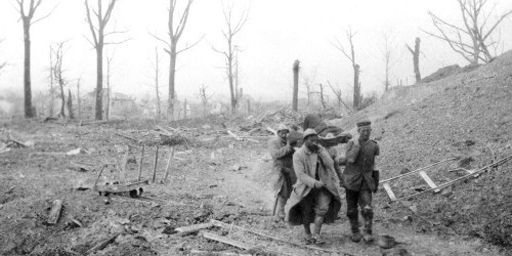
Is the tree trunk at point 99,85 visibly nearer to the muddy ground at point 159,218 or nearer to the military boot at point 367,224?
the muddy ground at point 159,218

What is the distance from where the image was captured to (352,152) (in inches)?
253

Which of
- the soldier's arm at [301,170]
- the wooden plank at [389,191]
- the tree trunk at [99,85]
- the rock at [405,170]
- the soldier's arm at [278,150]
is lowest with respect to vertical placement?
the wooden plank at [389,191]

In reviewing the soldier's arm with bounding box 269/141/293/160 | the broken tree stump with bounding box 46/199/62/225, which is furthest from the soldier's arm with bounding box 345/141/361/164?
the broken tree stump with bounding box 46/199/62/225

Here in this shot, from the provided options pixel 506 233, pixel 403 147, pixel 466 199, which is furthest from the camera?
pixel 403 147

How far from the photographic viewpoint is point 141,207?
7.99m

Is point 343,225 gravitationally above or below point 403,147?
below

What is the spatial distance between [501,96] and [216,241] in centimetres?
855

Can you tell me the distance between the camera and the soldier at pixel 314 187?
6.29 meters

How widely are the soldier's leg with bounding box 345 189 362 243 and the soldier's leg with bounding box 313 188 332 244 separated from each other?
422mm

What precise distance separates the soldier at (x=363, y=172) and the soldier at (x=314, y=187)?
288 mm

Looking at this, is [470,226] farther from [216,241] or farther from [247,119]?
[247,119]

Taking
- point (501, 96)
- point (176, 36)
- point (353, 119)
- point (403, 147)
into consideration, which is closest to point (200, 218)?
point (403, 147)

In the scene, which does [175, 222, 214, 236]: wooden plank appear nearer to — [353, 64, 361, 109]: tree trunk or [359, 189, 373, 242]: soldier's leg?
[359, 189, 373, 242]: soldier's leg

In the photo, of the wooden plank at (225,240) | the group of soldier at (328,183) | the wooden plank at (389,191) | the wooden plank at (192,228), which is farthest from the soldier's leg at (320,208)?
the wooden plank at (389,191)
